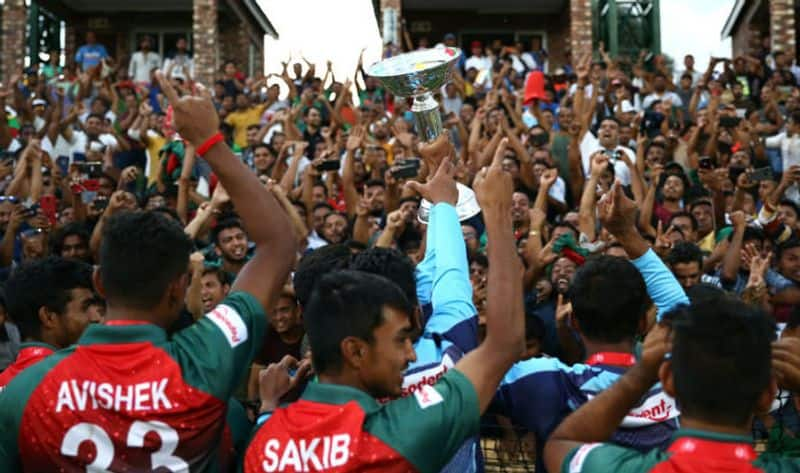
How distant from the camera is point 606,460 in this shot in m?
2.18

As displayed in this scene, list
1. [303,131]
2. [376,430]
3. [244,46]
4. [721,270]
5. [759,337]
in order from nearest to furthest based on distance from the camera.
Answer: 1. [759,337]
2. [376,430]
3. [721,270]
4. [303,131]
5. [244,46]

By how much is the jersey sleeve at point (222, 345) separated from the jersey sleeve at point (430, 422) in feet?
1.35

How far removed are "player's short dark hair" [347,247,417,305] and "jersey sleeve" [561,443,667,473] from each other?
0.87 metres

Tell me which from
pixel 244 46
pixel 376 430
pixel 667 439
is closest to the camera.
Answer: pixel 376 430

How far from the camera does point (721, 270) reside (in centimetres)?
693

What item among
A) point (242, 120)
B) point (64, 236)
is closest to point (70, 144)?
point (242, 120)

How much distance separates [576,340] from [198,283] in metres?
2.16

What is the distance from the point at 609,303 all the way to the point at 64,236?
Answer: 4879mm

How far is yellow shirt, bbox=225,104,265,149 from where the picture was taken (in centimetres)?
Result: 1315

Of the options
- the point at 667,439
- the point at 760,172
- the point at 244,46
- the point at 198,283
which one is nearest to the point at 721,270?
the point at 760,172

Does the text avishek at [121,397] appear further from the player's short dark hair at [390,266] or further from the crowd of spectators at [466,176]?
the player's short dark hair at [390,266]

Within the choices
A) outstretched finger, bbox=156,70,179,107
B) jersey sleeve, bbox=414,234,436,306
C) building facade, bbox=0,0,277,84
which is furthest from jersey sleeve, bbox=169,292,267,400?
building facade, bbox=0,0,277,84

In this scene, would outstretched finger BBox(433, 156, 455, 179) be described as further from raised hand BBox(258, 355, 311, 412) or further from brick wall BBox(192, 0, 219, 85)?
brick wall BBox(192, 0, 219, 85)

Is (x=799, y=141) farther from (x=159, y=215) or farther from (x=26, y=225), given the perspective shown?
(x=159, y=215)
